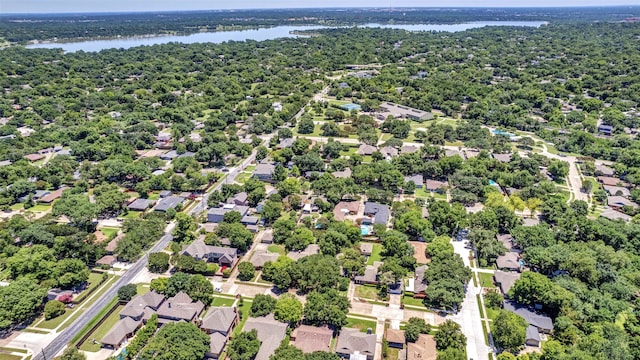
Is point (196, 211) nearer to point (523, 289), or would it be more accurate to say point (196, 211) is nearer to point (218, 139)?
point (218, 139)

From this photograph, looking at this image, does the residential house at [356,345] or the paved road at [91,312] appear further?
the paved road at [91,312]

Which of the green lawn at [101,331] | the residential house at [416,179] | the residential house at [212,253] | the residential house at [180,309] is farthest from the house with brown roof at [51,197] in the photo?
the residential house at [416,179]

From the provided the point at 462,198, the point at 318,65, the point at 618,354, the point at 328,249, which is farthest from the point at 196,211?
the point at 318,65

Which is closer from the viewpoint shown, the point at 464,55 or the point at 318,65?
the point at 318,65

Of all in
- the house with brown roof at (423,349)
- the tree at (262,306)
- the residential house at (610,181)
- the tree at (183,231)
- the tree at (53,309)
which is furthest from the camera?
the residential house at (610,181)

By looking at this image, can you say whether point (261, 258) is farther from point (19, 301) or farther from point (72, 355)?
point (19, 301)

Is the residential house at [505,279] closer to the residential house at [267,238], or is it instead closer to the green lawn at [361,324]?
the green lawn at [361,324]
